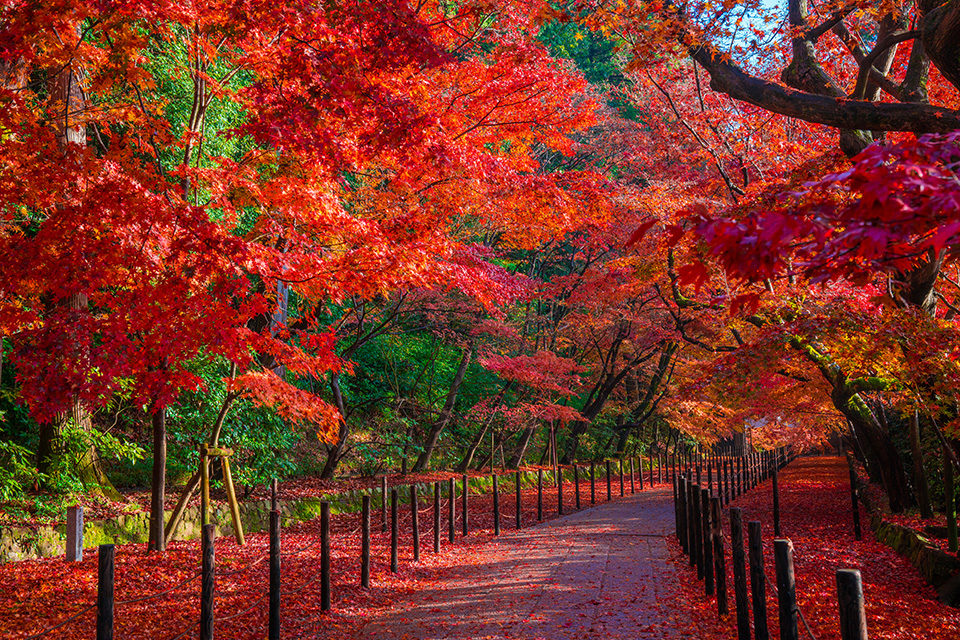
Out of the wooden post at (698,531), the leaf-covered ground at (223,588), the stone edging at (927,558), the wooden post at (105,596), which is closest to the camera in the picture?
the wooden post at (105,596)

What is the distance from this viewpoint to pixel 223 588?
284 inches

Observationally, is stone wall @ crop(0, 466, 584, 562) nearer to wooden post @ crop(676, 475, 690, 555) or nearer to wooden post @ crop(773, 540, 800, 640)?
wooden post @ crop(676, 475, 690, 555)

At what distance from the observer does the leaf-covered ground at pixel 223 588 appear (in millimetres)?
6098

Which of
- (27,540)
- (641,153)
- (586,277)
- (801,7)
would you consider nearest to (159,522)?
(27,540)

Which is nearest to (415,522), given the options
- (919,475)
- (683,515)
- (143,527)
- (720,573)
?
(683,515)

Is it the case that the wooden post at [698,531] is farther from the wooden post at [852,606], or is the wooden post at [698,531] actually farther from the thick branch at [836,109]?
the wooden post at [852,606]

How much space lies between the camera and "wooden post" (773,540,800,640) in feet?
A: 12.5

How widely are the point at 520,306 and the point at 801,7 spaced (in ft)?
62.1

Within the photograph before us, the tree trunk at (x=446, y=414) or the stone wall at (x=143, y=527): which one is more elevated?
the tree trunk at (x=446, y=414)

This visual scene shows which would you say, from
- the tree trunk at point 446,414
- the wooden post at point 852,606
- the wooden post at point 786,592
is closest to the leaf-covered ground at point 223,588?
the wooden post at point 786,592

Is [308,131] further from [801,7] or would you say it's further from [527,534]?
[527,534]

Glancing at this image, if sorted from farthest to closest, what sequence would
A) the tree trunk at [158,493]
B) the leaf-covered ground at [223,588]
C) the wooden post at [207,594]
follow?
the tree trunk at [158,493] → the leaf-covered ground at [223,588] → the wooden post at [207,594]

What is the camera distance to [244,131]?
7371 mm

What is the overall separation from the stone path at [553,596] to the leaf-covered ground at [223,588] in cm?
42
